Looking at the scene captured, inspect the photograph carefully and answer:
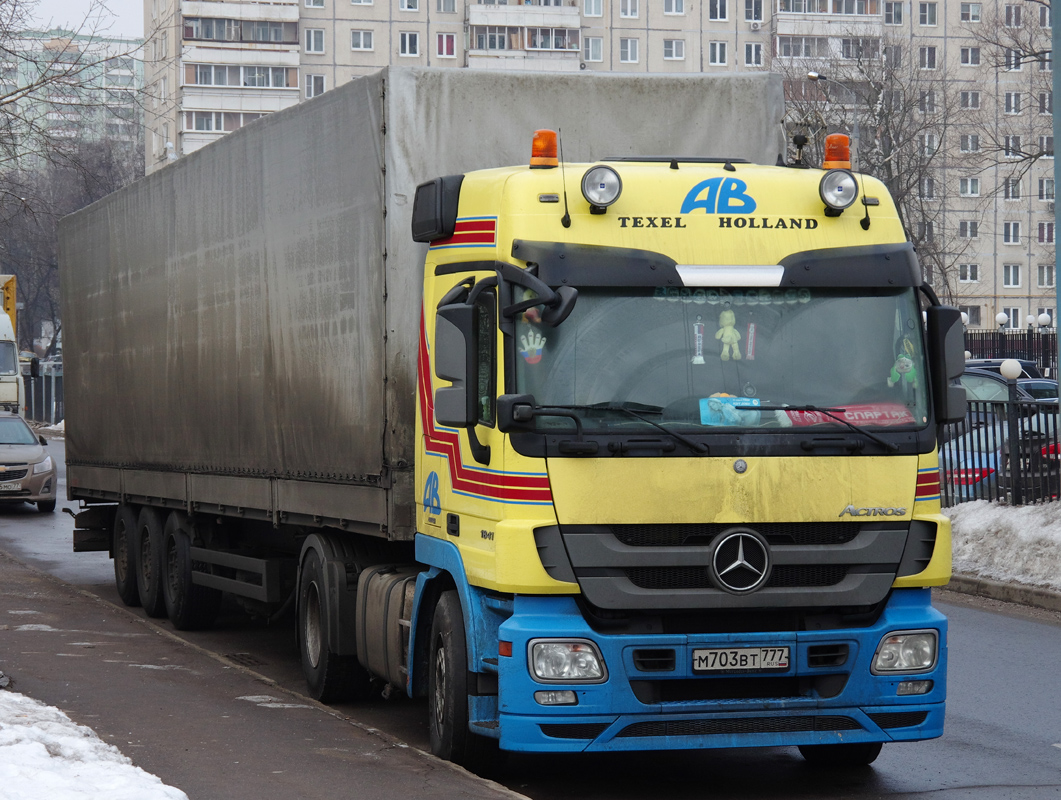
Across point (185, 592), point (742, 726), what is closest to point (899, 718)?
point (742, 726)

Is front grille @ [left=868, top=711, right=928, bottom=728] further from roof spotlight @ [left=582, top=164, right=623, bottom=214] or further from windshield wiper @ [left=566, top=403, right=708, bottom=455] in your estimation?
roof spotlight @ [left=582, top=164, right=623, bottom=214]

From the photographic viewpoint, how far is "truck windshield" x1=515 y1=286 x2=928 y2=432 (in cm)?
666

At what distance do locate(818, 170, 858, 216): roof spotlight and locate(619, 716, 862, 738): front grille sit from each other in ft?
7.33

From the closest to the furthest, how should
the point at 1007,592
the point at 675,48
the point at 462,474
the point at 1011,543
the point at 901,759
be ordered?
the point at 462,474 → the point at 901,759 → the point at 1007,592 → the point at 1011,543 → the point at 675,48

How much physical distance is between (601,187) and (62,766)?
10.7ft

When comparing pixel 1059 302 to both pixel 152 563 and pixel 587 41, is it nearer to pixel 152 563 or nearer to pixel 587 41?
pixel 152 563

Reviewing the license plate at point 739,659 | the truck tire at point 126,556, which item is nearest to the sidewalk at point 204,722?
the license plate at point 739,659

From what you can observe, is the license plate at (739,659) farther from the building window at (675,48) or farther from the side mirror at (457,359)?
the building window at (675,48)

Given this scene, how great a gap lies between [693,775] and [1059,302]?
9064mm

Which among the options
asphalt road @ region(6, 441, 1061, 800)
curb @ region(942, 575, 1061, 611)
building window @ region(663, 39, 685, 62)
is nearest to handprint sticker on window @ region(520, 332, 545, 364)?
asphalt road @ region(6, 441, 1061, 800)

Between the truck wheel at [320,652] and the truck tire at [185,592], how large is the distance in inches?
118

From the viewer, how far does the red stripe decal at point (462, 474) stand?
6582 millimetres

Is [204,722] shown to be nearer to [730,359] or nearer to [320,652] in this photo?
[320,652]

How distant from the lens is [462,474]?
23.6 feet
